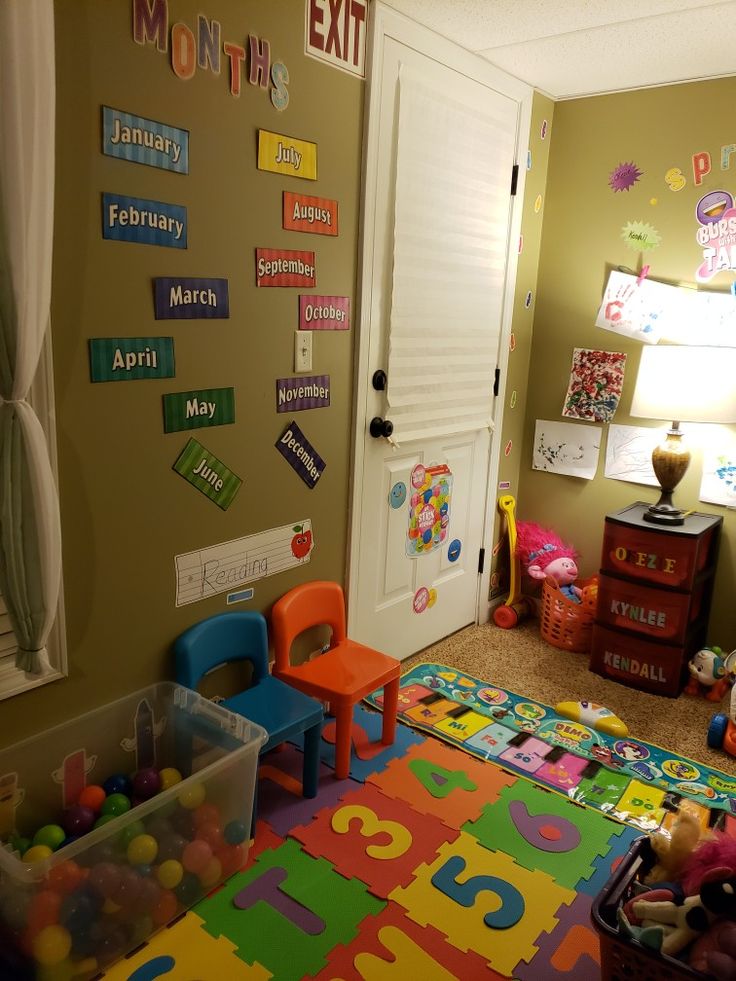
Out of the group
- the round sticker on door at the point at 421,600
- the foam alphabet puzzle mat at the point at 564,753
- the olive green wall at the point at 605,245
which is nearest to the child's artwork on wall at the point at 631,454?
the olive green wall at the point at 605,245

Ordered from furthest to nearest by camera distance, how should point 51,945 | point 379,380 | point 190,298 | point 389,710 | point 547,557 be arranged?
point 547,557
point 379,380
point 389,710
point 190,298
point 51,945

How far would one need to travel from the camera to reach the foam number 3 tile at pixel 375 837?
6.36 ft

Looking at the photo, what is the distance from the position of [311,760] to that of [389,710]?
37 centimetres

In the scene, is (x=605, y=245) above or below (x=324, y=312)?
above

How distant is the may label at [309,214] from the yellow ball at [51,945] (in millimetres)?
1799

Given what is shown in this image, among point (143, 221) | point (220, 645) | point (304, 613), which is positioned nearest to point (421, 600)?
point (304, 613)

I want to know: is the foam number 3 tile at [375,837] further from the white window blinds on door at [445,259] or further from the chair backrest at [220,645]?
the white window blinds on door at [445,259]

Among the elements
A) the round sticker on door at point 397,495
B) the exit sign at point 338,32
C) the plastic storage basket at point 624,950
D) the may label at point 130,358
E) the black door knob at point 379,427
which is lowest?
the plastic storage basket at point 624,950

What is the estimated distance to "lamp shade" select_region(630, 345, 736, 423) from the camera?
2707 mm

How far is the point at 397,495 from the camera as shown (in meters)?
2.83

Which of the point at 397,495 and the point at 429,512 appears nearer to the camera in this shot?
→ the point at 397,495

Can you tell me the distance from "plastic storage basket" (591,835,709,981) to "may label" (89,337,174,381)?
59.8 inches

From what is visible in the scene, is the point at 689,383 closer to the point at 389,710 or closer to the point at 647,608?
the point at 647,608

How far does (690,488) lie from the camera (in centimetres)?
315
